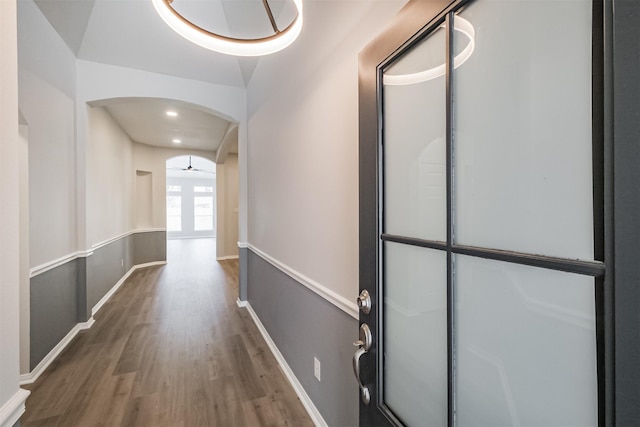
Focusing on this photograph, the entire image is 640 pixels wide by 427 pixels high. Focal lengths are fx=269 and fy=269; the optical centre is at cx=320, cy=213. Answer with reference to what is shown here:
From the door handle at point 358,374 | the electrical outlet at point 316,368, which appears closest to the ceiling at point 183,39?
the door handle at point 358,374

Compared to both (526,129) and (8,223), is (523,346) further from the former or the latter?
(8,223)

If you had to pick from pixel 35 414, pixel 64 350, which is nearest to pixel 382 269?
pixel 35 414

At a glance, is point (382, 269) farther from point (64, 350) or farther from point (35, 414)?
point (64, 350)

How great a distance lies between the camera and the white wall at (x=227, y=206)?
23.1ft

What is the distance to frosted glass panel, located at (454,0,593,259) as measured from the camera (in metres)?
0.46

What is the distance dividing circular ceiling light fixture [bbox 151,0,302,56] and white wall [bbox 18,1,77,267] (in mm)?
1747

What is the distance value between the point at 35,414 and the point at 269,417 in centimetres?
154

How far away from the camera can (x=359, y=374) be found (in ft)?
2.90

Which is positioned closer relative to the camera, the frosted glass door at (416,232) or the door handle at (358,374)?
the frosted glass door at (416,232)

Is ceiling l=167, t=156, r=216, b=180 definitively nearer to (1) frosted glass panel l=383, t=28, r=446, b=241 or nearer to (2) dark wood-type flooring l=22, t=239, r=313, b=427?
(2) dark wood-type flooring l=22, t=239, r=313, b=427

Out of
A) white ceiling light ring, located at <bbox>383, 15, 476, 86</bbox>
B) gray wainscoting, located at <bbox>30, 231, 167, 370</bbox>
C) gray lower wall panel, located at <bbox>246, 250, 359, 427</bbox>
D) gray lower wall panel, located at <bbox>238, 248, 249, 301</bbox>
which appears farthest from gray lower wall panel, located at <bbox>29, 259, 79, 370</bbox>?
white ceiling light ring, located at <bbox>383, 15, 476, 86</bbox>

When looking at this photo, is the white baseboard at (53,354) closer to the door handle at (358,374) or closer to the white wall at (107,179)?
the white wall at (107,179)

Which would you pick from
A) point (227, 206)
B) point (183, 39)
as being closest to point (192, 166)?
point (227, 206)

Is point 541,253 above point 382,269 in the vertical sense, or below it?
above
